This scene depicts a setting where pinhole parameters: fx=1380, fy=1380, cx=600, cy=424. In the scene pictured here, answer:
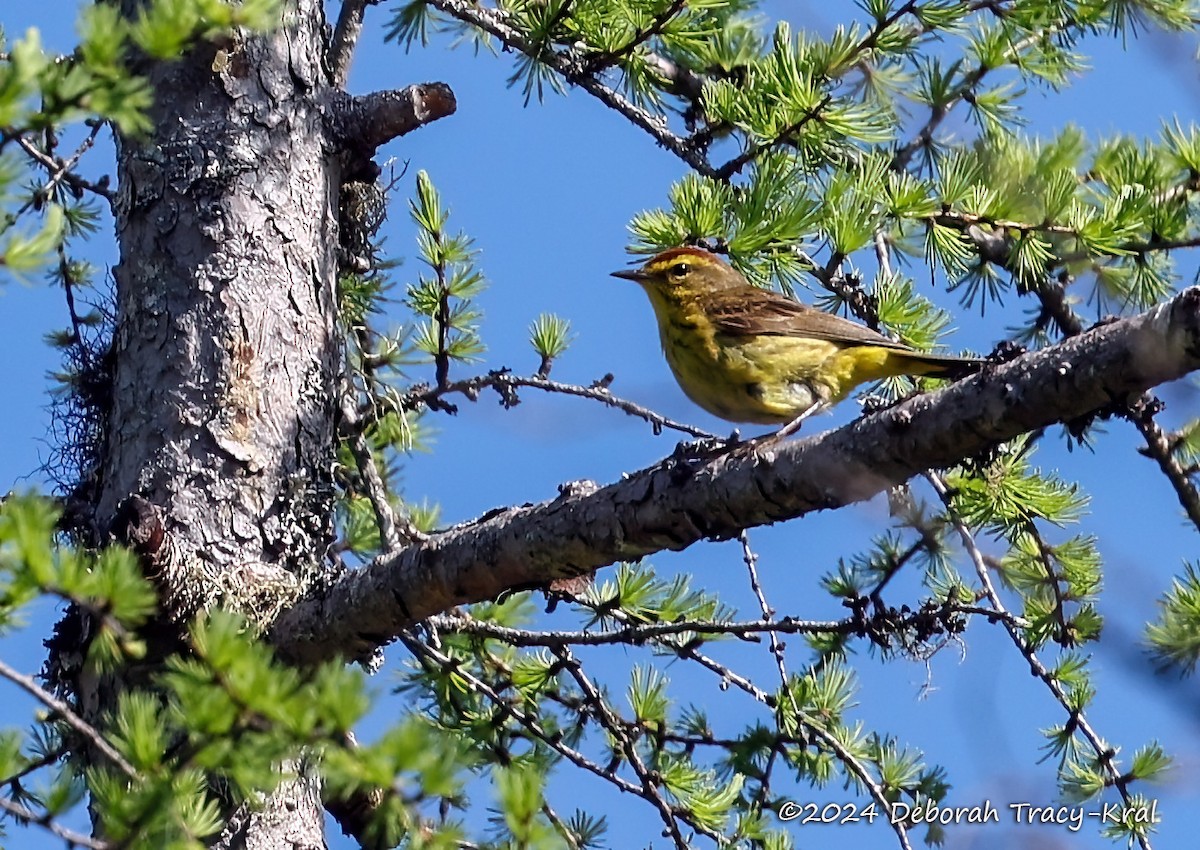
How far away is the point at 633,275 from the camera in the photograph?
6.24 metres

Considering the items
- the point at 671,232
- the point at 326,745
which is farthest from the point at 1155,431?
the point at 326,745

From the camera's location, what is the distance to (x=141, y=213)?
14.8 feet

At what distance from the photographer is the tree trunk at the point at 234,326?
4.15 m

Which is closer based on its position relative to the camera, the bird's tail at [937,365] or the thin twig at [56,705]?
the thin twig at [56,705]

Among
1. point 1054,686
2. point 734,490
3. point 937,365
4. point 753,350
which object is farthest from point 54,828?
point 753,350

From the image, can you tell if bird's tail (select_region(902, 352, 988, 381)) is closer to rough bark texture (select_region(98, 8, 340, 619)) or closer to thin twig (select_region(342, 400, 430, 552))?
thin twig (select_region(342, 400, 430, 552))

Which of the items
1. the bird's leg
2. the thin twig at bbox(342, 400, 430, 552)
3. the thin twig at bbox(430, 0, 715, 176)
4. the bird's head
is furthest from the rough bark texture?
the bird's head

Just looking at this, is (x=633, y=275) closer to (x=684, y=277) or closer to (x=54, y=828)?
(x=684, y=277)

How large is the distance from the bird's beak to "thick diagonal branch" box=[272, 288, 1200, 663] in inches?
102

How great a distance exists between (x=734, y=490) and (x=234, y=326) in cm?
184

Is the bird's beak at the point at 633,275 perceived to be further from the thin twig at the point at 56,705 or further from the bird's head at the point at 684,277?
the thin twig at the point at 56,705

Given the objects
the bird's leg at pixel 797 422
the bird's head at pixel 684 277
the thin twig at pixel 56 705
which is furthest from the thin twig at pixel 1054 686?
the thin twig at pixel 56 705

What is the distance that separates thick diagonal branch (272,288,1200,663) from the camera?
2777 mm

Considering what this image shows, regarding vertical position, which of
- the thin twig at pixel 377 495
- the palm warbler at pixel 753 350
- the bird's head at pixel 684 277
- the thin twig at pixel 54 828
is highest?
the bird's head at pixel 684 277
